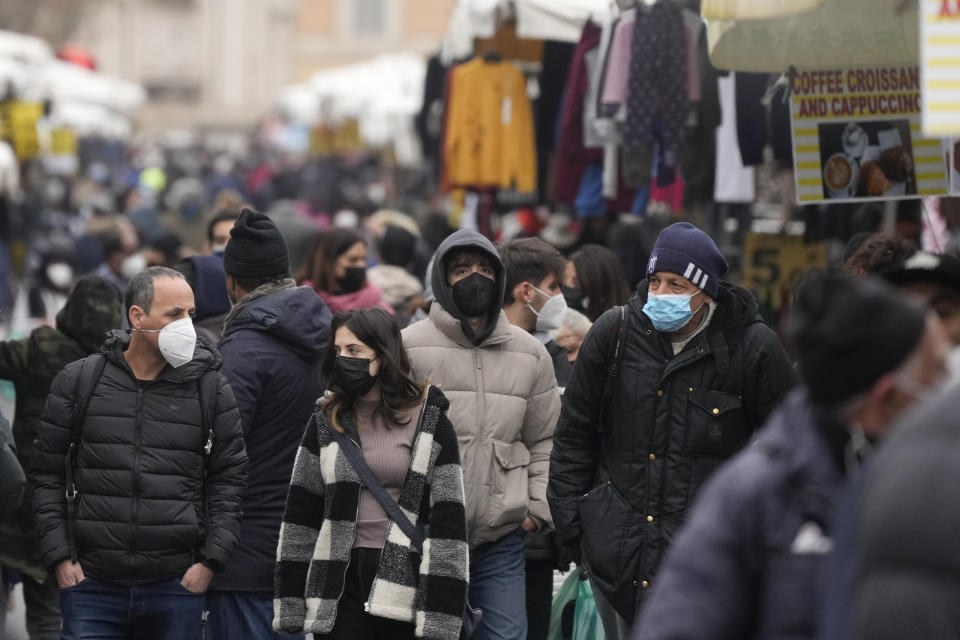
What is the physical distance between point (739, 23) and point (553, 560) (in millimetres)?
2338

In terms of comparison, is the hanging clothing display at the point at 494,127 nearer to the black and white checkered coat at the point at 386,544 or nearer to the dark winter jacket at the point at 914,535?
the black and white checkered coat at the point at 386,544

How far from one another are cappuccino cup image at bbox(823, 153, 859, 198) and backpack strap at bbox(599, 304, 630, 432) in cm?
214

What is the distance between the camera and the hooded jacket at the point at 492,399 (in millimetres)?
6086

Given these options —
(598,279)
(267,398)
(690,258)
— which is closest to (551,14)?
(598,279)

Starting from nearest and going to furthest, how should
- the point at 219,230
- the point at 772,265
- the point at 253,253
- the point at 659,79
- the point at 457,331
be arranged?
the point at 457,331 < the point at 253,253 < the point at 219,230 < the point at 659,79 < the point at 772,265

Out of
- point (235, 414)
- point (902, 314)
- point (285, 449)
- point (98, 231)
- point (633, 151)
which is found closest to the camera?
point (902, 314)

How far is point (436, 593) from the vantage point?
558 centimetres

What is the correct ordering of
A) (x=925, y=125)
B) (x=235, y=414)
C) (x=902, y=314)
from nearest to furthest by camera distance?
(x=902, y=314) → (x=925, y=125) → (x=235, y=414)

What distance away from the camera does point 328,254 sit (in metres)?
8.27

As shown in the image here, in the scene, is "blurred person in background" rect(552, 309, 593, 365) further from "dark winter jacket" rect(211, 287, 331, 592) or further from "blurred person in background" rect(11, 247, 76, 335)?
"blurred person in background" rect(11, 247, 76, 335)

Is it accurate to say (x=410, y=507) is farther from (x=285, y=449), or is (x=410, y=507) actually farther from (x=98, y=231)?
(x=98, y=231)

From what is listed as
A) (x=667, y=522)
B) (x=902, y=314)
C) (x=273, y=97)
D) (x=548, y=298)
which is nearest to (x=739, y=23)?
(x=548, y=298)

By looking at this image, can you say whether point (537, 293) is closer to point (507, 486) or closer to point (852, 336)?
point (507, 486)

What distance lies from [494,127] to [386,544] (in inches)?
272
